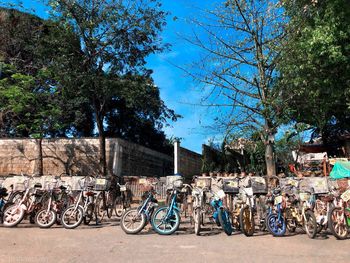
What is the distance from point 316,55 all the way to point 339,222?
4088mm

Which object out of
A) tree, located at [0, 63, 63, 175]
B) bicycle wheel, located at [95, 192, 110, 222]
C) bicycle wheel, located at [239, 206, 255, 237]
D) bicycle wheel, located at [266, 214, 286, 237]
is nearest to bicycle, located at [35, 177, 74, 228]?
bicycle wheel, located at [95, 192, 110, 222]

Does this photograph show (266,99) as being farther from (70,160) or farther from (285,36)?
(70,160)

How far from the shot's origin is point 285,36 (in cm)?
1101

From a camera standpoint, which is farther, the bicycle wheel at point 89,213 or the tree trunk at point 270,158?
the tree trunk at point 270,158

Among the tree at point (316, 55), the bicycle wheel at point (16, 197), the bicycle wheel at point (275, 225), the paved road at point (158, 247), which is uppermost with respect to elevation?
the tree at point (316, 55)

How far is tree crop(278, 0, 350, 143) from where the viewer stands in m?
8.88

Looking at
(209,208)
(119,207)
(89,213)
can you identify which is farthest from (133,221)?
(119,207)

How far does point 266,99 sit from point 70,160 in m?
10.5

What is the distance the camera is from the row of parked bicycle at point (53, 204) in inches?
348

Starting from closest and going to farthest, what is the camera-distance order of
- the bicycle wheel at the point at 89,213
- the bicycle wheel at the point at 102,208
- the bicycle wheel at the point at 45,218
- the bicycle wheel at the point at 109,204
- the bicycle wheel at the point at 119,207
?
the bicycle wheel at the point at 45,218
the bicycle wheel at the point at 89,213
the bicycle wheel at the point at 102,208
the bicycle wheel at the point at 109,204
the bicycle wheel at the point at 119,207

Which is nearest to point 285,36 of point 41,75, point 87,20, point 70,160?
point 87,20

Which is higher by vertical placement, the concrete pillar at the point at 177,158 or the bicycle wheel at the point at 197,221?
the concrete pillar at the point at 177,158

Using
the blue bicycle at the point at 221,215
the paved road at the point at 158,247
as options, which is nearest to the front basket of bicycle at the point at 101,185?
the paved road at the point at 158,247

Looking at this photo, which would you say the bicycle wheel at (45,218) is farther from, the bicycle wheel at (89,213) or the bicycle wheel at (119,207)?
the bicycle wheel at (119,207)
